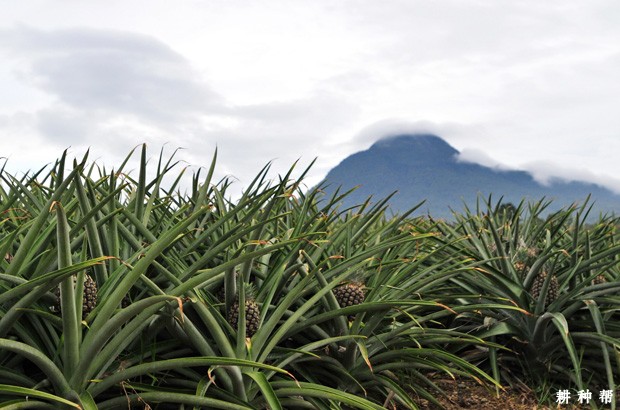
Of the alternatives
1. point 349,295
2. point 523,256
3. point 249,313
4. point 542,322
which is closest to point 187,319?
point 249,313

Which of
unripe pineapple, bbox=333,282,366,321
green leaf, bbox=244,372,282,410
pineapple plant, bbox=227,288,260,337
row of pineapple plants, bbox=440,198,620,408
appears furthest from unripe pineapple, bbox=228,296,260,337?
row of pineapple plants, bbox=440,198,620,408

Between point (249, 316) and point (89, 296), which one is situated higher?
point (89, 296)

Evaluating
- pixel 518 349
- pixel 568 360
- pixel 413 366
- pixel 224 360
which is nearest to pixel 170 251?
pixel 224 360

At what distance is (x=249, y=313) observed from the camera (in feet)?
9.02

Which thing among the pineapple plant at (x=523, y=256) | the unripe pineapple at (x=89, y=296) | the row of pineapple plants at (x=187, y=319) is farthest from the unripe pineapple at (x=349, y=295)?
the pineapple plant at (x=523, y=256)

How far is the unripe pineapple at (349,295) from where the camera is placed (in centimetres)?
322

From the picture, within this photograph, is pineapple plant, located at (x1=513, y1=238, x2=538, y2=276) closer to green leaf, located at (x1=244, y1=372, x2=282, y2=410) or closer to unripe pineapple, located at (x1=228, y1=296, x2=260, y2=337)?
unripe pineapple, located at (x1=228, y1=296, x2=260, y2=337)

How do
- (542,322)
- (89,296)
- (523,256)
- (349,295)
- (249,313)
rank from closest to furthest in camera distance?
(89,296), (249,313), (349,295), (542,322), (523,256)

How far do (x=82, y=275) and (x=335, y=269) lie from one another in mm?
1340

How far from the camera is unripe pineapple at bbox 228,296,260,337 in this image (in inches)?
108

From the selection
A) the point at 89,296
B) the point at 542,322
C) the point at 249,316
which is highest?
the point at 89,296

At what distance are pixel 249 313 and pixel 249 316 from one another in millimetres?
14

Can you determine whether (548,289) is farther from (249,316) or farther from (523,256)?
(249,316)

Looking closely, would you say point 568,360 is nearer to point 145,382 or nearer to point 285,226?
point 285,226
